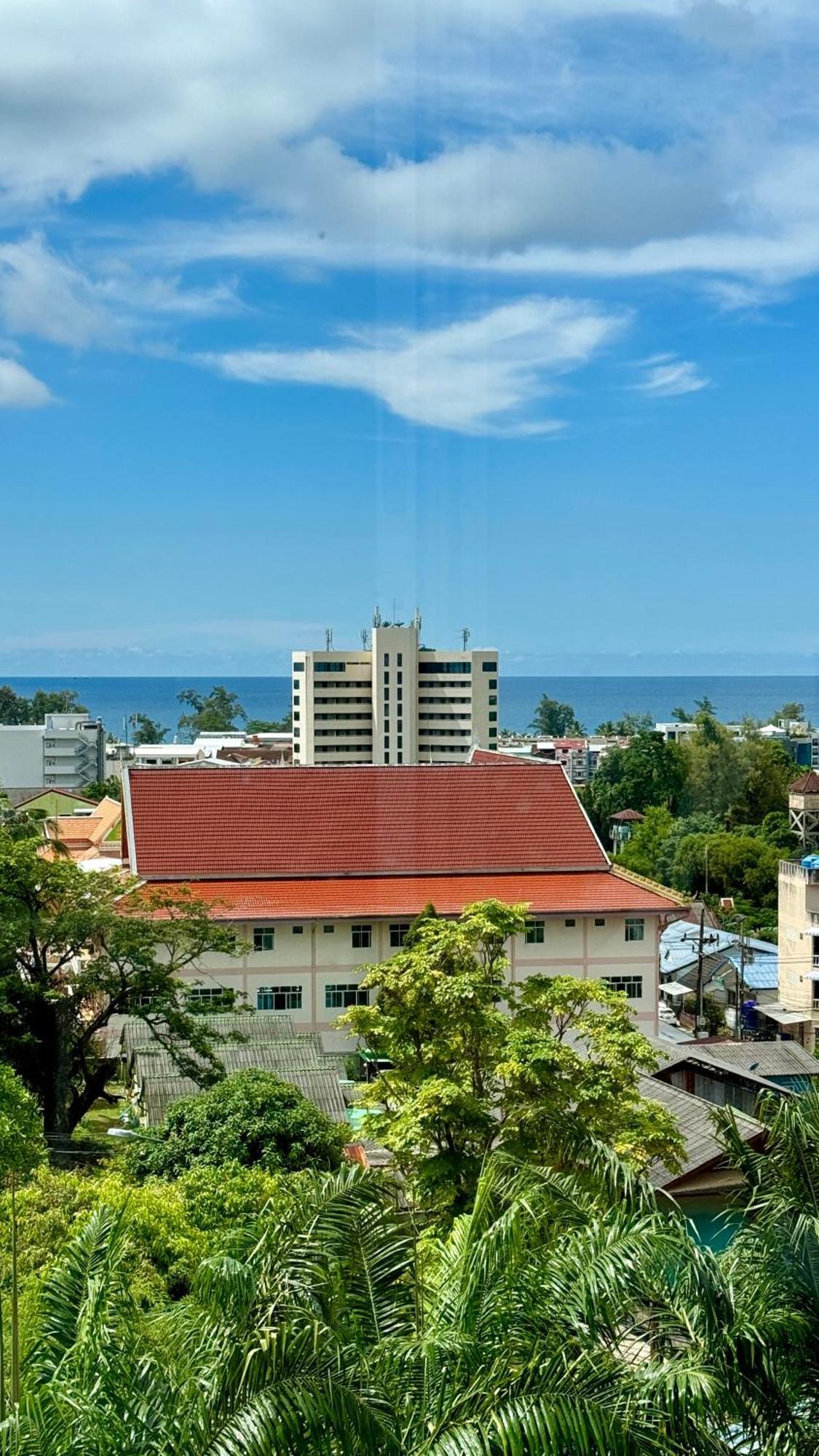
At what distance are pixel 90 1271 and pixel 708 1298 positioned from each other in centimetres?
86

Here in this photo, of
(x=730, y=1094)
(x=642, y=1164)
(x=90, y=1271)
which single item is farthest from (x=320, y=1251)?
(x=730, y=1094)

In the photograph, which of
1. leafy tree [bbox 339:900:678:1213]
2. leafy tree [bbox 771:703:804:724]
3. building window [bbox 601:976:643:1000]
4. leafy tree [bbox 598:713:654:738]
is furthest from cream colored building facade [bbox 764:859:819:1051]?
leafy tree [bbox 598:713:654:738]

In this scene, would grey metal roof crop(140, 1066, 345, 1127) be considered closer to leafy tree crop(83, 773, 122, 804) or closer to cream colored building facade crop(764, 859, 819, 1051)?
cream colored building facade crop(764, 859, 819, 1051)

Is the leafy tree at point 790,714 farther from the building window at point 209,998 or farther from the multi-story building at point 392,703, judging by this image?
the building window at point 209,998

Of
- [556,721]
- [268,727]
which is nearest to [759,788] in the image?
[556,721]

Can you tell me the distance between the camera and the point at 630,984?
8281mm

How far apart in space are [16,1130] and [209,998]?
3968mm

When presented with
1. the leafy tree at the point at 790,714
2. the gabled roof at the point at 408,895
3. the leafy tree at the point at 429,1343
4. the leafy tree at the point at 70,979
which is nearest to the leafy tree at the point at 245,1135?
the leafy tree at the point at 70,979

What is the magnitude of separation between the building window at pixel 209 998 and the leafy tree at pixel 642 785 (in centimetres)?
914

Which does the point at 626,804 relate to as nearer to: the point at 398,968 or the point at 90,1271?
the point at 398,968

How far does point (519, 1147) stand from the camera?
11.8 ft

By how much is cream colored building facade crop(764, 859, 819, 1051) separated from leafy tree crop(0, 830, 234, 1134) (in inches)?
200

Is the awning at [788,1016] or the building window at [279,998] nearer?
the building window at [279,998]

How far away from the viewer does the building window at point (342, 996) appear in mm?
7758
